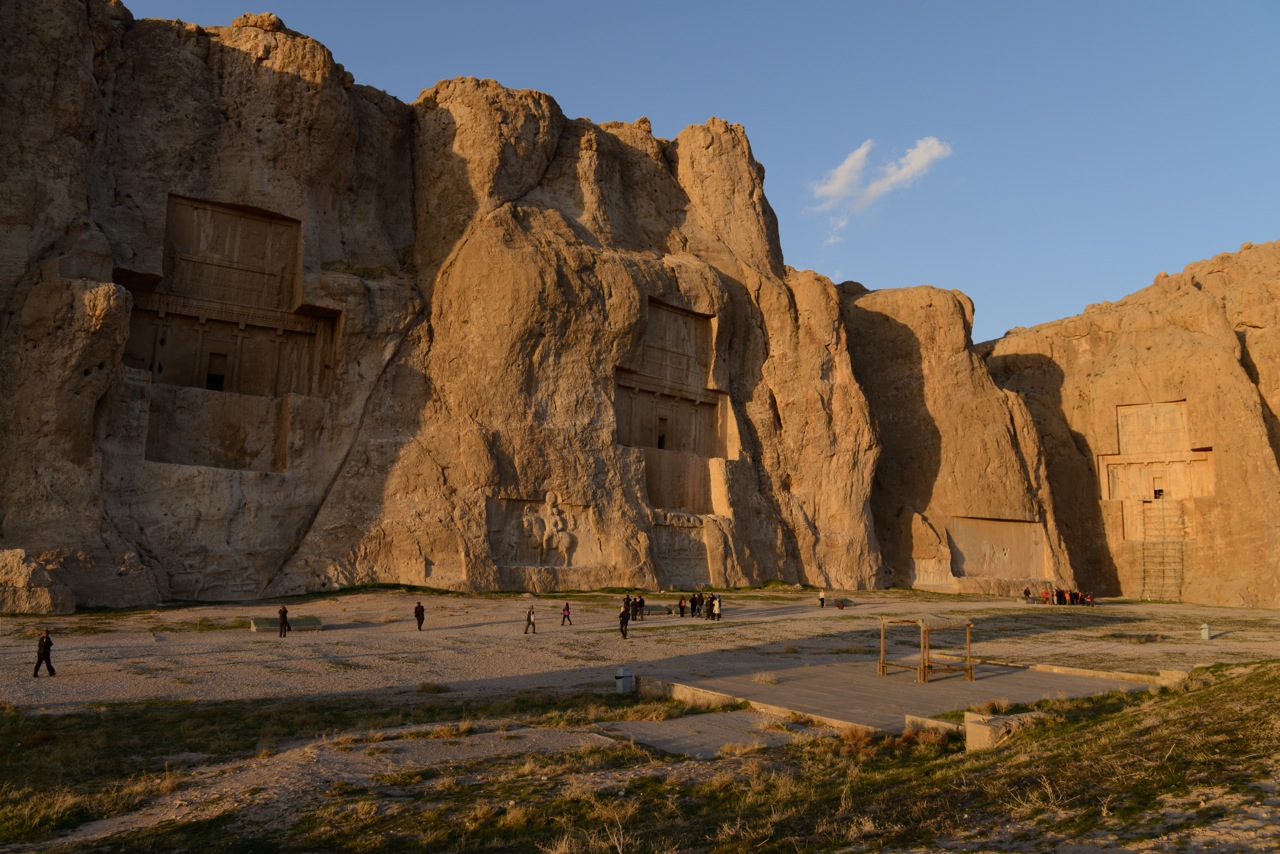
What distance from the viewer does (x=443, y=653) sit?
67.8 ft

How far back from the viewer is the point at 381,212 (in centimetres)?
4003

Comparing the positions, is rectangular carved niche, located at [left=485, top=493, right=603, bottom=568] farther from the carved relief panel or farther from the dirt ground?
the carved relief panel

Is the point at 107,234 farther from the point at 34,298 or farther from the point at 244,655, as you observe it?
the point at 244,655

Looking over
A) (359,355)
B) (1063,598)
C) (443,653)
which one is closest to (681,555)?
(359,355)

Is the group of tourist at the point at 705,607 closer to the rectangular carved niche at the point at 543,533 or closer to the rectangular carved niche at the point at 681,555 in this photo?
the rectangular carved niche at the point at 543,533

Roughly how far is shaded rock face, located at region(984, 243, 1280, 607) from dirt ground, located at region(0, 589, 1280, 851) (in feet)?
47.1

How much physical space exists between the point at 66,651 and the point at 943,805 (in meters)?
19.1

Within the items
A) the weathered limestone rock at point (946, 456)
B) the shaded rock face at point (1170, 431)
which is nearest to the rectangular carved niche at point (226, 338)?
the weathered limestone rock at point (946, 456)

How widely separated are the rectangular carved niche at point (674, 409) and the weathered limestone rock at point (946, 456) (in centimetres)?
896

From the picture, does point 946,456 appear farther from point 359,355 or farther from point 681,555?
point 359,355

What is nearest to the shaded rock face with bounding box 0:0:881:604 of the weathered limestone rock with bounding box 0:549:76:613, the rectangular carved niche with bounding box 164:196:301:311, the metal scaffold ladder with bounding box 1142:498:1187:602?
the rectangular carved niche with bounding box 164:196:301:311

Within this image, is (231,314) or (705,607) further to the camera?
(231,314)

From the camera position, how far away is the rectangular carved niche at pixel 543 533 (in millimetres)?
35531

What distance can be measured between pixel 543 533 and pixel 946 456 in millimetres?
23526
